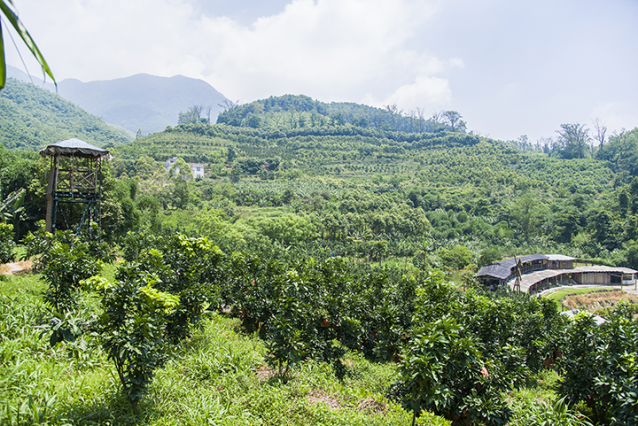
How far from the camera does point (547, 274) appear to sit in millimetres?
36094

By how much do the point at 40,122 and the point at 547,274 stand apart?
103 m

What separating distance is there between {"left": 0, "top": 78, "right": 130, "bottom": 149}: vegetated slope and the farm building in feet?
233

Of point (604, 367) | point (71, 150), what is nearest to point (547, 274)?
point (604, 367)

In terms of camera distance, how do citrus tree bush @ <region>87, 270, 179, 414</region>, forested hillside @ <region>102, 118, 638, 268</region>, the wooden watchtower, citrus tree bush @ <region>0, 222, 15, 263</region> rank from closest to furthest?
citrus tree bush @ <region>87, 270, 179, 414</region> → citrus tree bush @ <region>0, 222, 15, 263</region> → the wooden watchtower → forested hillside @ <region>102, 118, 638, 268</region>

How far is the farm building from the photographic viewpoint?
34.7 m

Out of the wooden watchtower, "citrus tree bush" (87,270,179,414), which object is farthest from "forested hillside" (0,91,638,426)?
the wooden watchtower

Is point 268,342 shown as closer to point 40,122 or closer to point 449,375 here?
point 449,375

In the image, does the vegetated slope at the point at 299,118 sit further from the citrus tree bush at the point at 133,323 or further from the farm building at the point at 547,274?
the citrus tree bush at the point at 133,323

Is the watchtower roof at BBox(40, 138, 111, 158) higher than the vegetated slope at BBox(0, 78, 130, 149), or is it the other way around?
the vegetated slope at BBox(0, 78, 130, 149)

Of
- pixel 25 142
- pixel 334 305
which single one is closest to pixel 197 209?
pixel 334 305

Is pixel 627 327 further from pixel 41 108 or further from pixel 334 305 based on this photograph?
pixel 41 108

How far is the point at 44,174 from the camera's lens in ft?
65.7

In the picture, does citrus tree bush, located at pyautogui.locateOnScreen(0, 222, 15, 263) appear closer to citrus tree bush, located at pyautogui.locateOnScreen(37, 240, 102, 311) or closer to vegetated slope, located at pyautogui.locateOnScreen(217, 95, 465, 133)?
citrus tree bush, located at pyautogui.locateOnScreen(37, 240, 102, 311)

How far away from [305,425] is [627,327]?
5912mm
